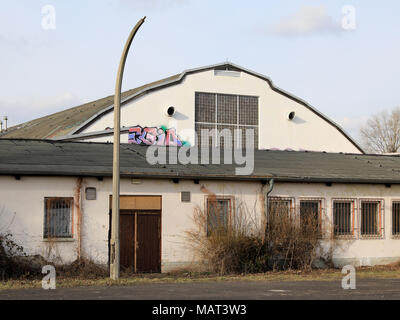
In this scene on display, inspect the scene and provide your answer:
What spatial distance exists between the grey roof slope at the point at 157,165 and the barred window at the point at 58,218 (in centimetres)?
87

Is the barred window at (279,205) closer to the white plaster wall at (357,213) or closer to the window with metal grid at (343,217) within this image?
the white plaster wall at (357,213)

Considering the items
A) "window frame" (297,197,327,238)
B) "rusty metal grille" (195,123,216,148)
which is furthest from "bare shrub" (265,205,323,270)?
"rusty metal grille" (195,123,216,148)

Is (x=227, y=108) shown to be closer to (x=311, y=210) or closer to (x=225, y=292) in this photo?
(x=311, y=210)

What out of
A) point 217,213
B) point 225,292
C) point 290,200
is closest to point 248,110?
point 290,200

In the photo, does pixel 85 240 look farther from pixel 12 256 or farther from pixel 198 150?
pixel 198 150

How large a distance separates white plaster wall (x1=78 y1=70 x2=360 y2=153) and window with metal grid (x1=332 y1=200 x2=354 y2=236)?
15749 mm

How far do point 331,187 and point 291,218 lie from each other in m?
2.17

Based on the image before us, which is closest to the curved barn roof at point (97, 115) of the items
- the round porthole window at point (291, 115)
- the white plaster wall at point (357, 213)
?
the round porthole window at point (291, 115)

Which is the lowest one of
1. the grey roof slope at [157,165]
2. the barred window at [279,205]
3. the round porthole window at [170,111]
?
the barred window at [279,205]

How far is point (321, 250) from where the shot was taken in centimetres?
2230

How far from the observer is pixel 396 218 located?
23.9 metres

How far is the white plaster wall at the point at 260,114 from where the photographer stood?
37.1 m

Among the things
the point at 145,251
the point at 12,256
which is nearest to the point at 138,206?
the point at 145,251

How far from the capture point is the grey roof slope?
19594 millimetres
